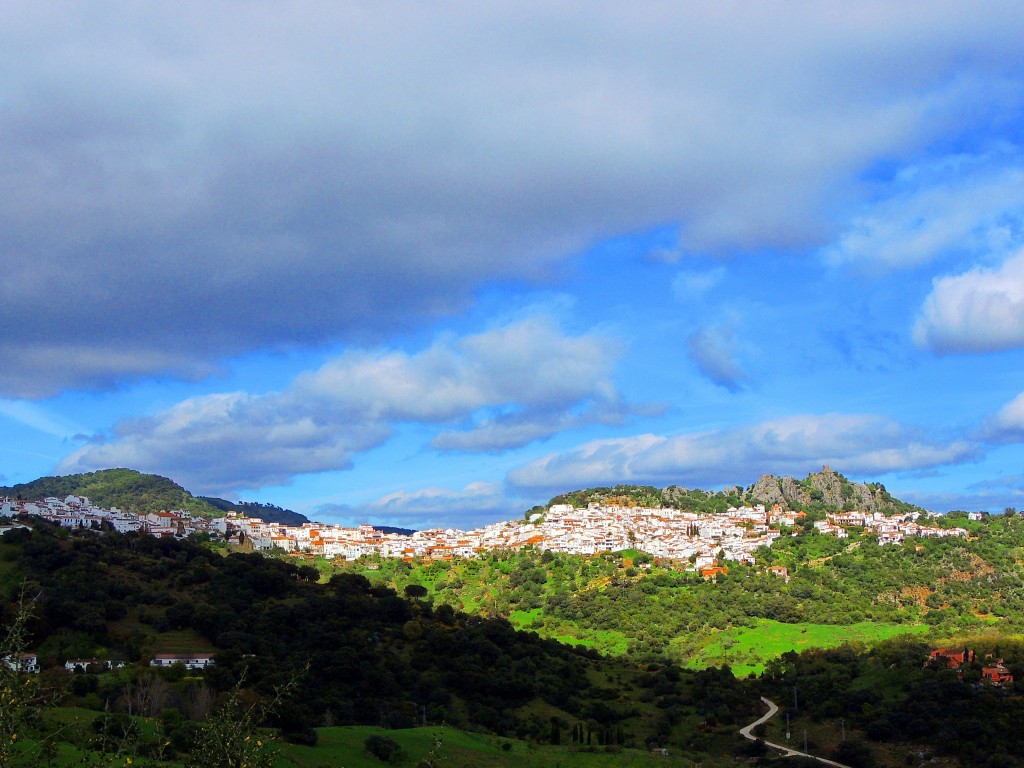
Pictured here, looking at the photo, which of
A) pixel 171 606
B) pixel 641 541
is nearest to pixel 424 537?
pixel 641 541

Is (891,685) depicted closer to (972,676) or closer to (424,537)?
(972,676)

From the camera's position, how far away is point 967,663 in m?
60.7

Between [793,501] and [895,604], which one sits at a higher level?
[793,501]

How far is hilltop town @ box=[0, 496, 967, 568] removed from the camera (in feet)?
447

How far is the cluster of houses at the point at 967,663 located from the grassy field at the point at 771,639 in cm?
1759

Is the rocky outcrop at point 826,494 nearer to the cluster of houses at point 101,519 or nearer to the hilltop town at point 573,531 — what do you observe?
the hilltop town at point 573,531

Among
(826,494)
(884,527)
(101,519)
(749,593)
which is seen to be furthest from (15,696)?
(826,494)

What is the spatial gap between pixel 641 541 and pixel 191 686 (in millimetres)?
108506

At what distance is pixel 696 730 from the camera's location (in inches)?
2322

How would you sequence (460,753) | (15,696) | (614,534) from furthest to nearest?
(614,534) → (460,753) → (15,696)

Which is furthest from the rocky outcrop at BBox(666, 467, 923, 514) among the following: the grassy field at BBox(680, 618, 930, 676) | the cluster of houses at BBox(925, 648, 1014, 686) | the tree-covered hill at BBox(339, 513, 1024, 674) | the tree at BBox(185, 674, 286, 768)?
the tree at BBox(185, 674, 286, 768)

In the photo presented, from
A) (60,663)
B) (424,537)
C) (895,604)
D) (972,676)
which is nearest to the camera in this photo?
(60,663)

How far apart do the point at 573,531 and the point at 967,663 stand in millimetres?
95602

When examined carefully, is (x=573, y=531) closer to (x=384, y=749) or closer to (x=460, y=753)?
(x=460, y=753)
